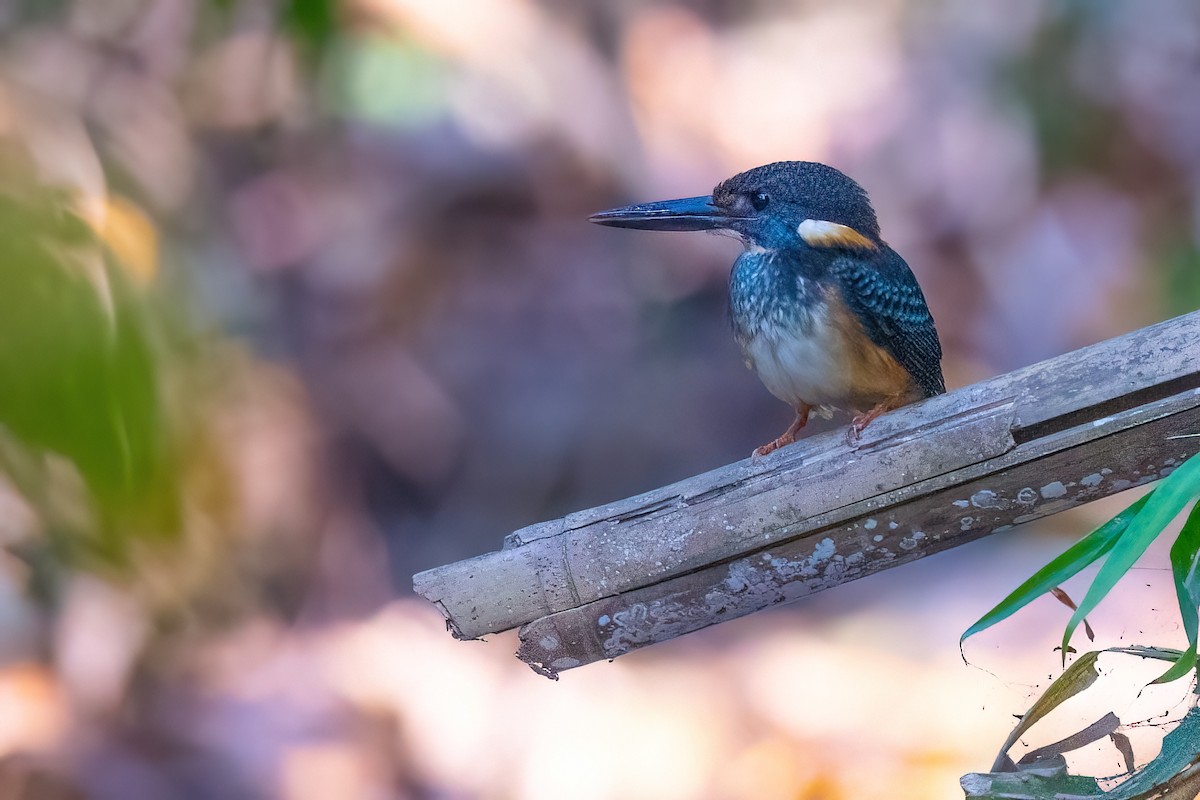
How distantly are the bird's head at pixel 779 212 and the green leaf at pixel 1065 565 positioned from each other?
0.63m

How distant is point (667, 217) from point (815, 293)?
0.91 feet

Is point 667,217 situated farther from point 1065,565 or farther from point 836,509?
point 1065,565

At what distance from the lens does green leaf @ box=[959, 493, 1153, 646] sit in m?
0.90

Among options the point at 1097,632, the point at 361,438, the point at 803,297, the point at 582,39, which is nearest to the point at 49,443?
the point at 803,297

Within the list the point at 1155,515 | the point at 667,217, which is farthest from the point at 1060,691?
the point at 667,217

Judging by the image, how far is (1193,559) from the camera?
0.89 metres

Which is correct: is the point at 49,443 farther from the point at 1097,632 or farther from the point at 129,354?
the point at 1097,632

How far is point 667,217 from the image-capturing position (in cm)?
155

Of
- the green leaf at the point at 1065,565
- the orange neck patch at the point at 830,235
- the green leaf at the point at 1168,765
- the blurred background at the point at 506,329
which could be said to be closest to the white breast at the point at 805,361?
the orange neck patch at the point at 830,235

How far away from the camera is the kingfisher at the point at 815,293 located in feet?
4.53

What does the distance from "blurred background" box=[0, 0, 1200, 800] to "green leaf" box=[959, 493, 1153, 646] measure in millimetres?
1104

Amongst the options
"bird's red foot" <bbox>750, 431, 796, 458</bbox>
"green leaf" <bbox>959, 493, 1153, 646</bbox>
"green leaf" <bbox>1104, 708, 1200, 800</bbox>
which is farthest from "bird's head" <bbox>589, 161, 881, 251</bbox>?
"green leaf" <bbox>1104, 708, 1200, 800</bbox>

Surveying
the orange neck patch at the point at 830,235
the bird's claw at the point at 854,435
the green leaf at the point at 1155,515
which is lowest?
the green leaf at the point at 1155,515

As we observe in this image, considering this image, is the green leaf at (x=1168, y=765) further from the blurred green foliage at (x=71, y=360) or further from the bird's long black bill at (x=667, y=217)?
the bird's long black bill at (x=667, y=217)
